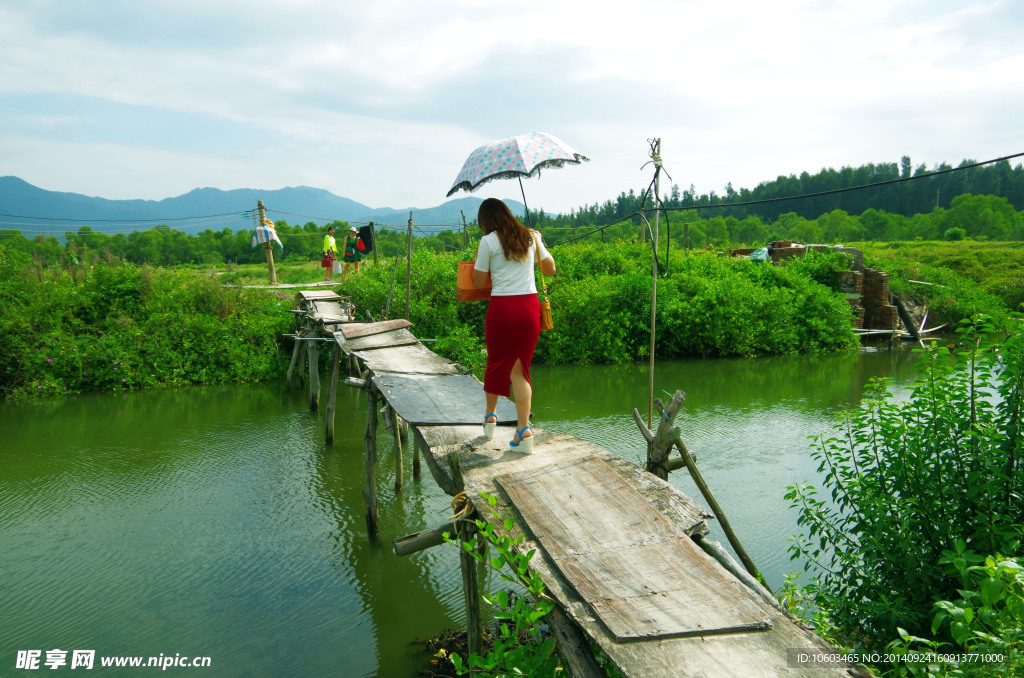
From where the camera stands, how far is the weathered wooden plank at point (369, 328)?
27.8 feet

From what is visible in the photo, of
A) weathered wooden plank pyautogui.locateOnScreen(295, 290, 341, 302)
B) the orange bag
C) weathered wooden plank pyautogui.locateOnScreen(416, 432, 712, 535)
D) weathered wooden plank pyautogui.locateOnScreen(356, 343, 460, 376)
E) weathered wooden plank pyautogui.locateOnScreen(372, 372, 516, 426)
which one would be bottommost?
weathered wooden plank pyautogui.locateOnScreen(416, 432, 712, 535)

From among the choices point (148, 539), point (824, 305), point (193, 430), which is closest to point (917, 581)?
point (148, 539)

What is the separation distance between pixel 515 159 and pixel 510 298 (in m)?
1.23

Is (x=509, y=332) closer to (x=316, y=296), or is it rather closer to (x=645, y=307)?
(x=316, y=296)

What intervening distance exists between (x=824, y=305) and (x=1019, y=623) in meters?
16.6

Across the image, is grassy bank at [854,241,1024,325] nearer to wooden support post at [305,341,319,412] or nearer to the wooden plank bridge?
wooden support post at [305,341,319,412]

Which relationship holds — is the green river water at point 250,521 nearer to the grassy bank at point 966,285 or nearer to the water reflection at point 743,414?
the water reflection at point 743,414

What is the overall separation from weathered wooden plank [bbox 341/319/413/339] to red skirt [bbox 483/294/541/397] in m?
4.88

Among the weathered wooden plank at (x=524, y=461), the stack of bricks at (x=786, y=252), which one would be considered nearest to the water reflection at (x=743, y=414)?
the weathered wooden plank at (x=524, y=461)

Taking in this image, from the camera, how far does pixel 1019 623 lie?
2.23 metres

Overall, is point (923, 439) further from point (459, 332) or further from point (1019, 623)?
point (459, 332)

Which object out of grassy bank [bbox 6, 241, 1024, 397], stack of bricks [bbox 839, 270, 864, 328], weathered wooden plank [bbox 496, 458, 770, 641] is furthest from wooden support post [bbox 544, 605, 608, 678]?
stack of bricks [bbox 839, 270, 864, 328]

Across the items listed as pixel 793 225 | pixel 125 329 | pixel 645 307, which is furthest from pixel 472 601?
pixel 793 225

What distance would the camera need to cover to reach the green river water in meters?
4.45
